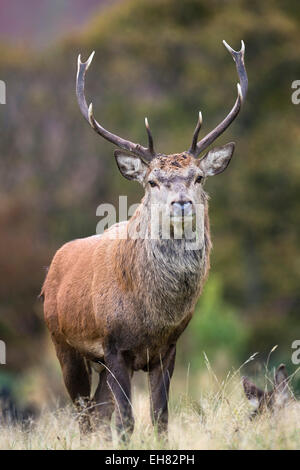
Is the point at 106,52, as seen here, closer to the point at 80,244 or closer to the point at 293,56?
the point at 293,56

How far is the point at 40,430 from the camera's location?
22.2ft

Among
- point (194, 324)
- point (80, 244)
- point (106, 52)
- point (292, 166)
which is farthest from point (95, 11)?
point (80, 244)

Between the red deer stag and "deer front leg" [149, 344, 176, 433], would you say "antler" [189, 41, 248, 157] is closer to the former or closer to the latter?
the red deer stag

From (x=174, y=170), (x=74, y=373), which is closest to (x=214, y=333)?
(x=74, y=373)

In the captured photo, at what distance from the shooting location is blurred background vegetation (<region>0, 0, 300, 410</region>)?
21.4 m

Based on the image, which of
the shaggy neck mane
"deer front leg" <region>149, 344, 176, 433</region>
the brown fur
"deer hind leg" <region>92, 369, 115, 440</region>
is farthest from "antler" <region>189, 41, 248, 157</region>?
"deer hind leg" <region>92, 369, 115, 440</region>

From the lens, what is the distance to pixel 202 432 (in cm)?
612

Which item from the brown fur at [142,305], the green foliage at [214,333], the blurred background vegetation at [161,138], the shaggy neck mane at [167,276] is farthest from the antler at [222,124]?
the blurred background vegetation at [161,138]

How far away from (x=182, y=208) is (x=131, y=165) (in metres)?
0.85

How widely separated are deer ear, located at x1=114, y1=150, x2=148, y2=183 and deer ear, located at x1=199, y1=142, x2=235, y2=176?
1.48ft

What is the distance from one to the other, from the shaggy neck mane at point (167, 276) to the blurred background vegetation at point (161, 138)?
467 inches

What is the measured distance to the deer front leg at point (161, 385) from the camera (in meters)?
6.76

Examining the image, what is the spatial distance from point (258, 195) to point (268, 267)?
67.5 inches

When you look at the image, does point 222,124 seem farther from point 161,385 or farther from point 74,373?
point 74,373
